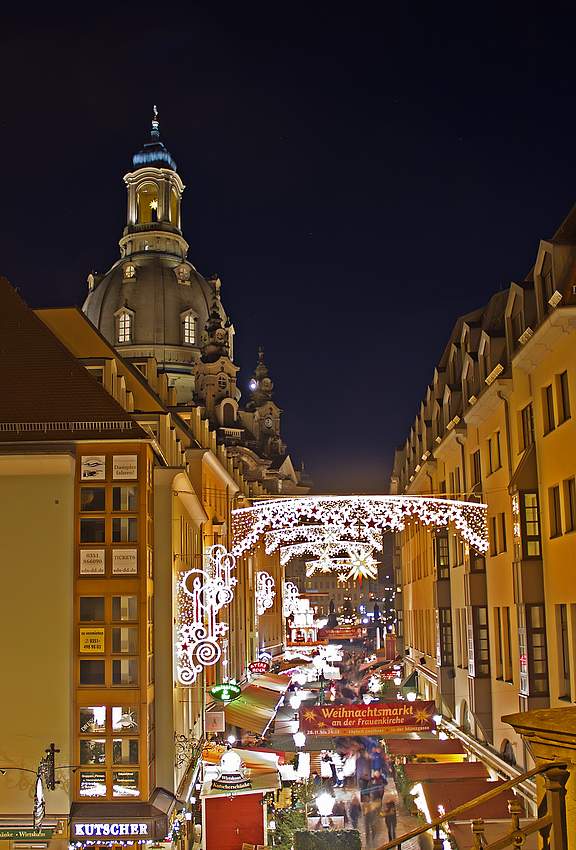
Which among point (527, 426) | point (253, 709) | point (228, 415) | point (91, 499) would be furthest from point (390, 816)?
point (228, 415)

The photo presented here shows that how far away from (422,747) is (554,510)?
9.70m

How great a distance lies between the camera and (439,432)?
3997 centimetres

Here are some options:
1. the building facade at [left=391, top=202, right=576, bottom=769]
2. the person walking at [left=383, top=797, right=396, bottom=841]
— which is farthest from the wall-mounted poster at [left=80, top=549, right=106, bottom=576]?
the person walking at [left=383, top=797, right=396, bottom=841]

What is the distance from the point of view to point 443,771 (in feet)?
79.4

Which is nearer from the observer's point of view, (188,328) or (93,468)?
(93,468)

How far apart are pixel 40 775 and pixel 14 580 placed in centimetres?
455

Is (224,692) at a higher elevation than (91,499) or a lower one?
lower

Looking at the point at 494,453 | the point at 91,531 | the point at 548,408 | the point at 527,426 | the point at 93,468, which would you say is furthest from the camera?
the point at 494,453

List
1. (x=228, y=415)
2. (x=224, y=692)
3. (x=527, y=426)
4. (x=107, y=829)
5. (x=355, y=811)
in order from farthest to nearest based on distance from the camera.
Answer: (x=228, y=415) → (x=355, y=811) → (x=224, y=692) → (x=527, y=426) → (x=107, y=829)

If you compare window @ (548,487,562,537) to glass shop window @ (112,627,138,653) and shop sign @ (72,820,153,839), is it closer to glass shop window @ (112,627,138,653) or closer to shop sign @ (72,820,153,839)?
glass shop window @ (112,627,138,653)

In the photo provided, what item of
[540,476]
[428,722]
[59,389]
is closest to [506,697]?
[428,722]

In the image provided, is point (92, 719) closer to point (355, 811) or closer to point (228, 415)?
point (355, 811)

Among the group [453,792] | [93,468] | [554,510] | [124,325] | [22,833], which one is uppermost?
[124,325]

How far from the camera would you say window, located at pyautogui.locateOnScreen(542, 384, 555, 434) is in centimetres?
2111
